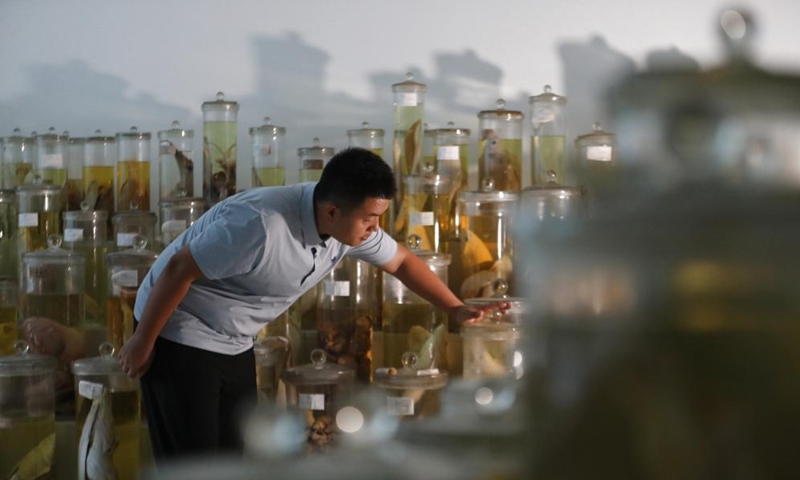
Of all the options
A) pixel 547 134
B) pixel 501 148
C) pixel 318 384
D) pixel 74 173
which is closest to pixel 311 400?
pixel 318 384

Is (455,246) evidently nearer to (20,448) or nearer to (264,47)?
(264,47)

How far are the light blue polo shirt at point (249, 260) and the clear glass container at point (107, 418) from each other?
380 millimetres

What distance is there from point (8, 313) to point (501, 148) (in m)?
1.66

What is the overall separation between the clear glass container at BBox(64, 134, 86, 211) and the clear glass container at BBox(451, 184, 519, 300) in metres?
1.33

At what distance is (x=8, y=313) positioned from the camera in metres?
3.48

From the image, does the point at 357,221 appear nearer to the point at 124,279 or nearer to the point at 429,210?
the point at 429,210

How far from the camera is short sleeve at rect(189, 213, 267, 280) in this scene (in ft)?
8.04

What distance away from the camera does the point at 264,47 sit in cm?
391

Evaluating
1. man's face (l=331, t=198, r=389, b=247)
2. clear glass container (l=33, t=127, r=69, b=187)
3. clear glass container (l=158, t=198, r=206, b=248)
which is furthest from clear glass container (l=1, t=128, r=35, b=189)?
man's face (l=331, t=198, r=389, b=247)

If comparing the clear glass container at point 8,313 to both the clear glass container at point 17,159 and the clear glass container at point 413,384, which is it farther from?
the clear glass container at point 413,384

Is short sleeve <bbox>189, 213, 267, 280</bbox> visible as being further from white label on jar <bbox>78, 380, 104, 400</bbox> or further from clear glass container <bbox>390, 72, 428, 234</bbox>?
clear glass container <bbox>390, 72, 428, 234</bbox>

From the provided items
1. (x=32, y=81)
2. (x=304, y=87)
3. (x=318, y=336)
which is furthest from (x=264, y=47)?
(x=318, y=336)

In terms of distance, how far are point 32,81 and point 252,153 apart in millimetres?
1009

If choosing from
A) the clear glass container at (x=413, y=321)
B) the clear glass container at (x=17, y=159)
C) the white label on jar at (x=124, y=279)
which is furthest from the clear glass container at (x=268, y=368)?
the clear glass container at (x=17, y=159)
